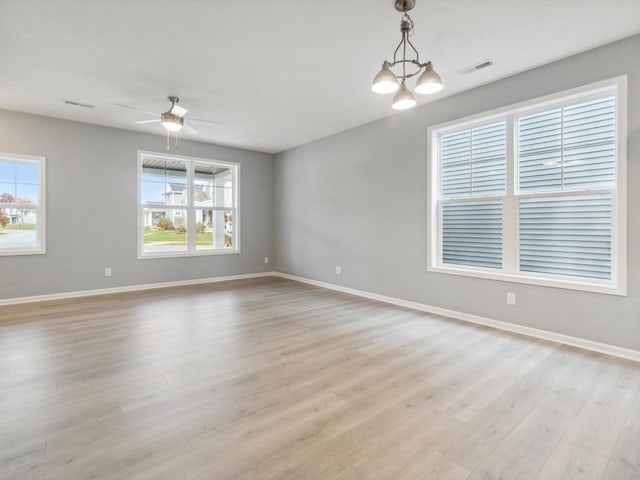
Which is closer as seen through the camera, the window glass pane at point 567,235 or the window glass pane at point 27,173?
the window glass pane at point 567,235

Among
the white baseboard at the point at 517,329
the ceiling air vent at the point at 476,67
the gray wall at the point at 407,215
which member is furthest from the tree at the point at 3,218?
the ceiling air vent at the point at 476,67

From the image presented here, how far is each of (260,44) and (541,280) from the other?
148 inches

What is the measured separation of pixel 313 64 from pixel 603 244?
136 inches

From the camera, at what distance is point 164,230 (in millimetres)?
6109

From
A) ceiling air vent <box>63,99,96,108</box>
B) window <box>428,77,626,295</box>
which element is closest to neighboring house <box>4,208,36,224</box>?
ceiling air vent <box>63,99,96,108</box>

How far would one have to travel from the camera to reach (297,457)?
1.63m

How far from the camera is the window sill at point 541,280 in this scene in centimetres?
296

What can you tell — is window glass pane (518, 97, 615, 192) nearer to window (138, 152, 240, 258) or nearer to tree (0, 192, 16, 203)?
A: window (138, 152, 240, 258)

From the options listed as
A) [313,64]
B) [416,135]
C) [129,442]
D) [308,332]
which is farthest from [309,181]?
[129,442]

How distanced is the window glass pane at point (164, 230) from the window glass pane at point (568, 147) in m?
5.80

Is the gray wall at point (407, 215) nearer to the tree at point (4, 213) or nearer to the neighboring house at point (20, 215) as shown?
the neighboring house at point (20, 215)

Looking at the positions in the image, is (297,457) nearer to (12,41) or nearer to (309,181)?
(12,41)

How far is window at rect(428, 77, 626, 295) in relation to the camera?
9.96 ft

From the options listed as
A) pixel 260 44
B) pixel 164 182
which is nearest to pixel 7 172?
pixel 164 182
